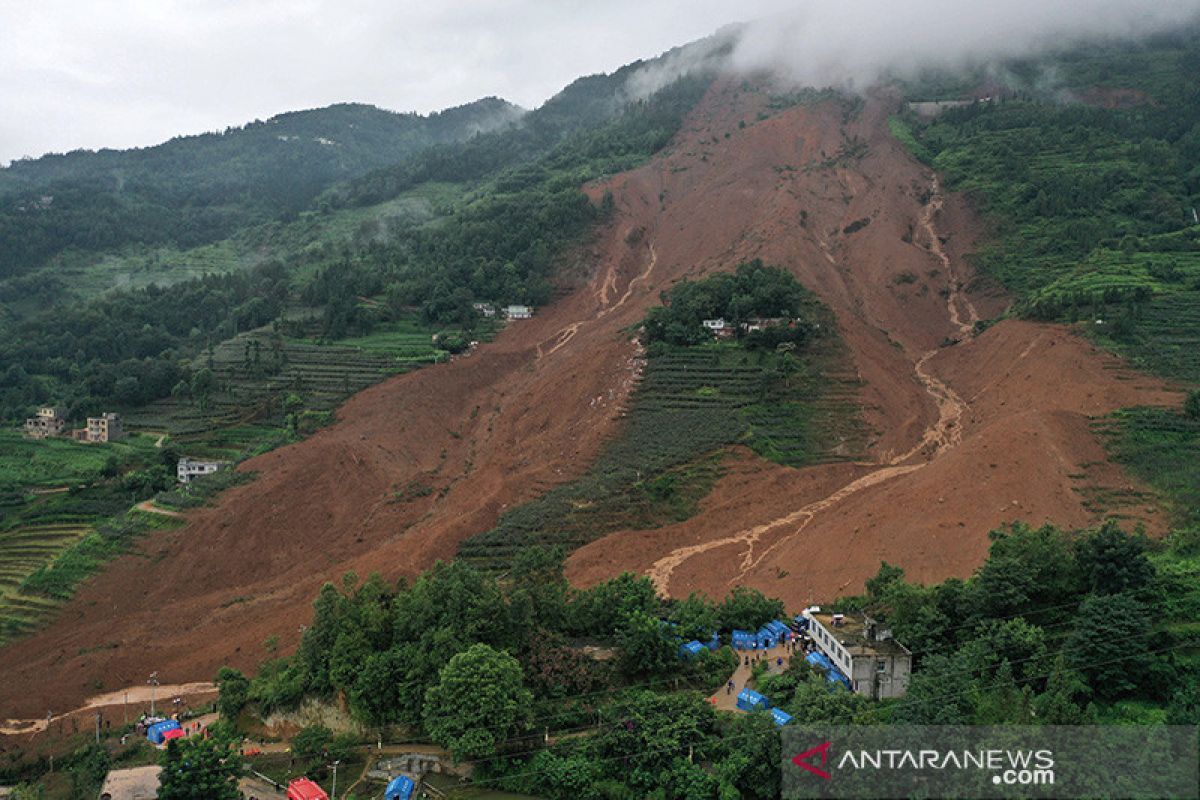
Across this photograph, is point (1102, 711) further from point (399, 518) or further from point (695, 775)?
point (399, 518)

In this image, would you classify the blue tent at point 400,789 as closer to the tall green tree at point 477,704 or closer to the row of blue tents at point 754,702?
the tall green tree at point 477,704

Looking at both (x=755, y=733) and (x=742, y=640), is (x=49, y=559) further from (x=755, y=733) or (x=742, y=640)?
(x=755, y=733)

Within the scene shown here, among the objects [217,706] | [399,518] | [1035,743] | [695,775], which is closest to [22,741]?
[217,706]

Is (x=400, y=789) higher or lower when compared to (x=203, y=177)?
lower

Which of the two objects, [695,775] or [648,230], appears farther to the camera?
[648,230]

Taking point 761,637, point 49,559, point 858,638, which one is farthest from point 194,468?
point 858,638
